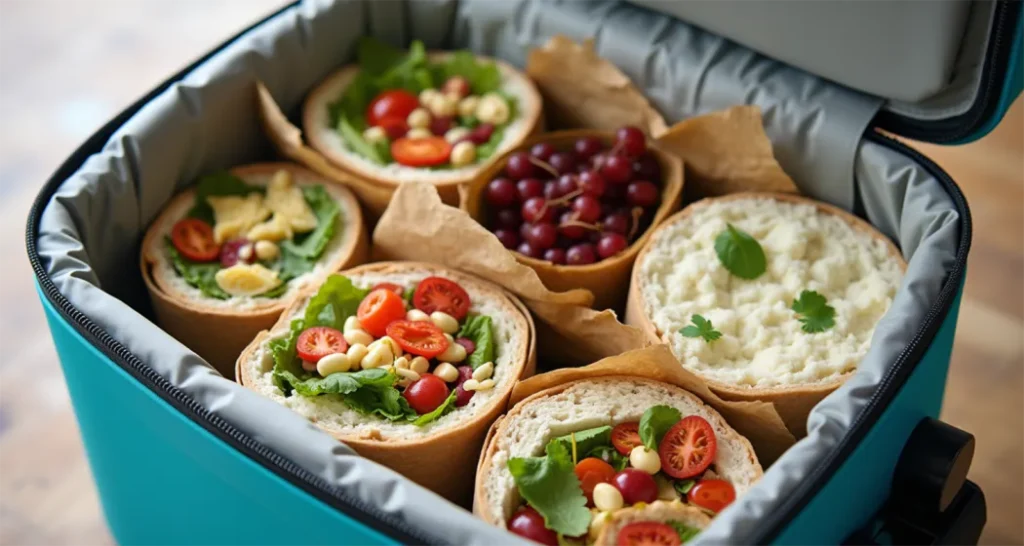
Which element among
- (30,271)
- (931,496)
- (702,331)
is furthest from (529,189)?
(30,271)

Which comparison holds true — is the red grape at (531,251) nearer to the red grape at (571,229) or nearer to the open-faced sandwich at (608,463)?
the red grape at (571,229)

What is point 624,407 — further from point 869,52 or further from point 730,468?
point 869,52

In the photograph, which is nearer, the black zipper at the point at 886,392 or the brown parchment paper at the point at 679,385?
the black zipper at the point at 886,392

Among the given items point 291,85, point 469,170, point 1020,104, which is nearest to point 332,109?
point 291,85

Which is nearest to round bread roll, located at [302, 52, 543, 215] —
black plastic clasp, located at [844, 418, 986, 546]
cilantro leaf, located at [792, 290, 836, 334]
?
cilantro leaf, located at [792, 290, 836, 334]

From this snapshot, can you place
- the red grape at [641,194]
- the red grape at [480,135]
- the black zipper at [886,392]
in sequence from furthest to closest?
the red grape at [480,135] < the red grape at [641,194] < the black zipper at [886,392]

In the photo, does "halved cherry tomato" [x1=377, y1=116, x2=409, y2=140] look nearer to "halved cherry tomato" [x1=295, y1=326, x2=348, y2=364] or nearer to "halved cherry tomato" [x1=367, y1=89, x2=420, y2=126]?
"halved cherry tomato" [x1=367, y1=89, x2=420, y2=126]

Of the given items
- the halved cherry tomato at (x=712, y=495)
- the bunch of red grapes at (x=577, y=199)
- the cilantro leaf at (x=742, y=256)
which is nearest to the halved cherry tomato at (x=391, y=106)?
the bunch of red grapes at (x=577, y=199)
